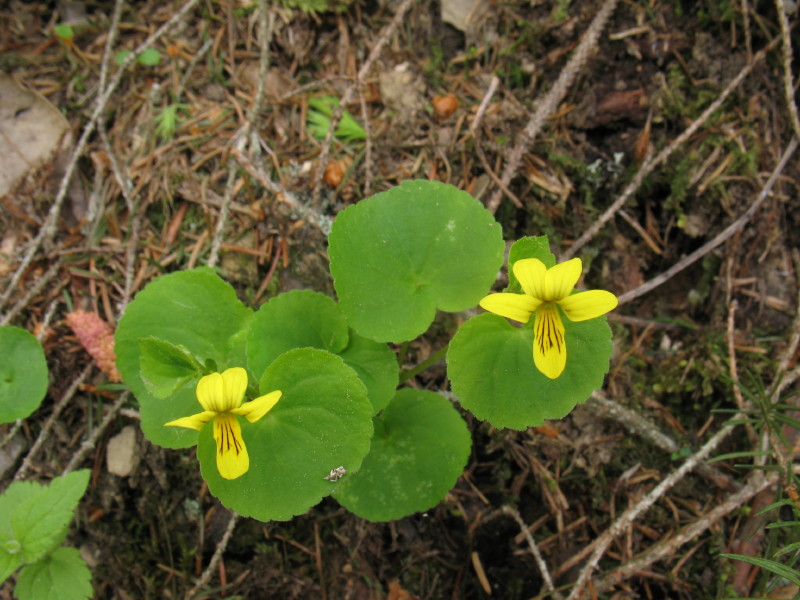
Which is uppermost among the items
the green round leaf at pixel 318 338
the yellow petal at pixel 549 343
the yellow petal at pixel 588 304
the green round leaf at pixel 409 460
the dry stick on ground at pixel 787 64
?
the dry stick on ground at pixel 787 64

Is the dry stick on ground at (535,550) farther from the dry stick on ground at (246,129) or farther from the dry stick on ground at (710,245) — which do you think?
the dry stick on ground at (246,129)

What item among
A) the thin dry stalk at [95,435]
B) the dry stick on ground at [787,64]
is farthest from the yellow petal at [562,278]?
the thin dry stalk at [95,435]

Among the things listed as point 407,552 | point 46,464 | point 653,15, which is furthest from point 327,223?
point 653,15

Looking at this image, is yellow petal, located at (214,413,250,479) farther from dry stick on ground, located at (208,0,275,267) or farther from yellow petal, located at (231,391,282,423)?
dry stick on ground, located at (208,0,275,267)

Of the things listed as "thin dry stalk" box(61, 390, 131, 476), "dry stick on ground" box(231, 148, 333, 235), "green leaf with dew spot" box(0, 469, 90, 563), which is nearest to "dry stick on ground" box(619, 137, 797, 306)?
"dry stick on ground" box(231, 148, 333, 235)

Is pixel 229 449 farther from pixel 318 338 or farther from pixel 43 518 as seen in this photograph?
pixel 43 518

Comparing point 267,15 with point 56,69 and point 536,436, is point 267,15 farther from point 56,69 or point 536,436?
point 536,436

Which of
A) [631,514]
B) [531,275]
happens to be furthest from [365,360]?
[631,514]
